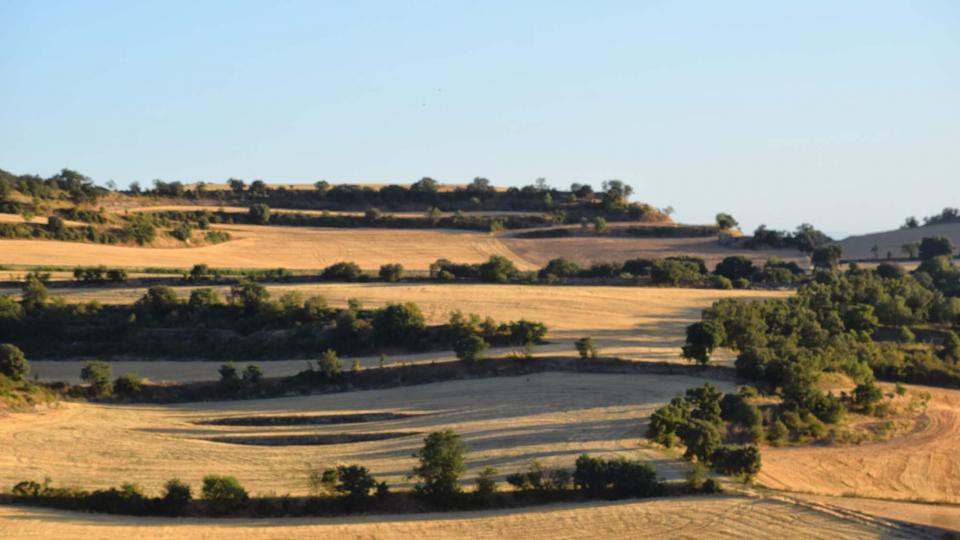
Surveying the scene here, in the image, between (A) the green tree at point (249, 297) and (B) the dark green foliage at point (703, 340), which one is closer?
(B) the dark green foliage at point (703, 340)

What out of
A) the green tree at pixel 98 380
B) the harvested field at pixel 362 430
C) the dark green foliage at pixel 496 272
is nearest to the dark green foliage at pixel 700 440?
the harvested field at pixel 362 430

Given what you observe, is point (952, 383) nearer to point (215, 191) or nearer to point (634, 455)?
point (634, 455)

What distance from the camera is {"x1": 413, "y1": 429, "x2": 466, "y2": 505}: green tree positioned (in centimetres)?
3153

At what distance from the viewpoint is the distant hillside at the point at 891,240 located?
344 feet

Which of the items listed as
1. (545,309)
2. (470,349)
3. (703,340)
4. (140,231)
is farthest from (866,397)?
(140,231)

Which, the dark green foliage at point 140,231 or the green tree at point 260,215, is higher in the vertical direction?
the green tree at point 260,215

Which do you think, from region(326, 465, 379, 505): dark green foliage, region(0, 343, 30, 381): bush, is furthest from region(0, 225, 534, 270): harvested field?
region(326, 465, 379, 505): dark green foliage

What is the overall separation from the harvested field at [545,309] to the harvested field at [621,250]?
2060cm

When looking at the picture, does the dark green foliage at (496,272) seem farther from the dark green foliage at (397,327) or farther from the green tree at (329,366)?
the green tree at (329,366)

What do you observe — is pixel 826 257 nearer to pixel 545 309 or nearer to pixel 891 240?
pixel 891 240

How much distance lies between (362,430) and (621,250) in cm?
6191

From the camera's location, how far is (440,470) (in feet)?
104

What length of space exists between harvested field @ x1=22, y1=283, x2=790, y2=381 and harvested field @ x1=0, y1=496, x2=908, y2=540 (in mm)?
19971

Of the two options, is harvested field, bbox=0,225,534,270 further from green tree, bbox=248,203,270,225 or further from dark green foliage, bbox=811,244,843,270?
dark green foliage, bbox=811,244,843,270
